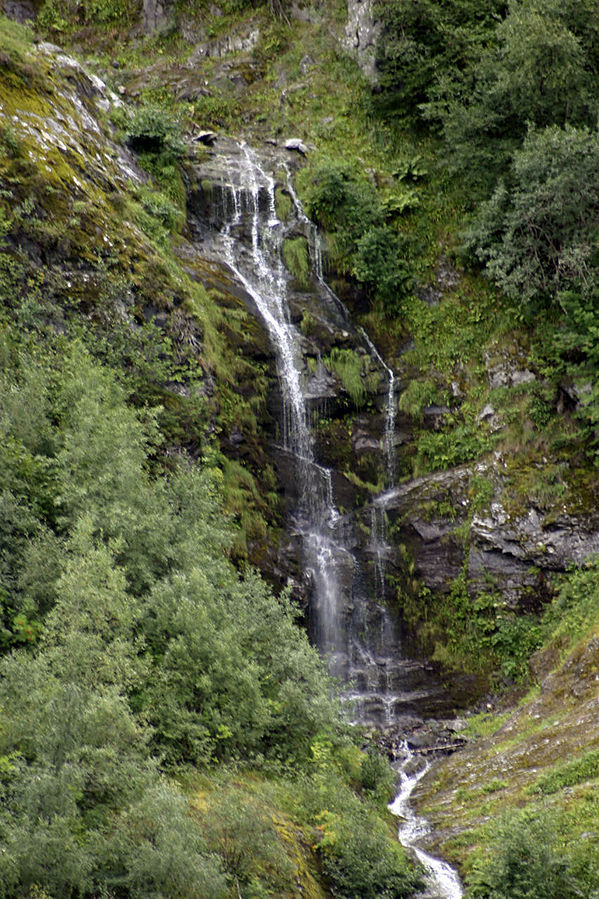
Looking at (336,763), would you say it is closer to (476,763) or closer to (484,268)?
(476,763)

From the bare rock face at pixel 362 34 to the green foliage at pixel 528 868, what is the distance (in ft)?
81.2

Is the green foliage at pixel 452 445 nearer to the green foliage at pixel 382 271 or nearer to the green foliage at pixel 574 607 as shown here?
the green foliage at pixel 574 607

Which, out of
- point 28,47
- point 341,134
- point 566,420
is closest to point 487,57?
point 341,134

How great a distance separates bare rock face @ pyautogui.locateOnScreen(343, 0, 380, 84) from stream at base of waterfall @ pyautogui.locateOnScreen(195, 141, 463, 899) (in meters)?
8.14

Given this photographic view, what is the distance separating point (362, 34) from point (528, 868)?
27572 mm

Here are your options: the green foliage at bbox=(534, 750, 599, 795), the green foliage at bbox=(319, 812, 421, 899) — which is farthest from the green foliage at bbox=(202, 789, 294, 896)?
the green foliage at bbox=(534, 750, 599, 795)

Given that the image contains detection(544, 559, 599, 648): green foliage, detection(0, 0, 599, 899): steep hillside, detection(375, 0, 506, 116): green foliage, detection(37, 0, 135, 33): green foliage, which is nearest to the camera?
detection(0, 0, 599, 899): steep hillside

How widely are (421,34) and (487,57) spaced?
165 inches

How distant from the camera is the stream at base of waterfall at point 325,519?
53.4 feet

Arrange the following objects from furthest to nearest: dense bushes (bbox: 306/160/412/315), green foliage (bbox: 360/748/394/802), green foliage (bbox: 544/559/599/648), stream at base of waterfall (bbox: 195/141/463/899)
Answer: dense bushes (bbox: 306/160/412/315) < stream at base of waterfall (bbox: 195/141/463/899) < green foliage (bbox: 544/559/599/648) < green foliage (bbox: 360/748/394/802)

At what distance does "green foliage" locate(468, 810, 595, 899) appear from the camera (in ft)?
23.8

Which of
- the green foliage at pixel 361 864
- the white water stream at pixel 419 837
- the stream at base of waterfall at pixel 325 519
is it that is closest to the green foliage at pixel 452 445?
the stream at base of waterfall at pixel 325 519

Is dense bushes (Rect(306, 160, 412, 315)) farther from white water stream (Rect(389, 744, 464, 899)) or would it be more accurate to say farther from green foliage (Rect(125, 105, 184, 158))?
white water stream (Rect(389, 744, 464, 899))

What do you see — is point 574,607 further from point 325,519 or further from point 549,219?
point 549,219
